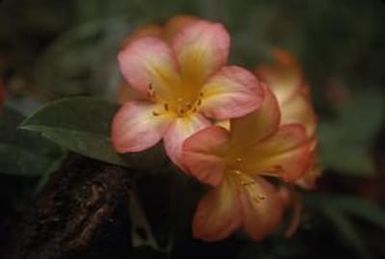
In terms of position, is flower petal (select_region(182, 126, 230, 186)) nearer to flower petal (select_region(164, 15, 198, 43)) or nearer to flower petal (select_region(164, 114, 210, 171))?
flower petal (select_region(164, 114, 210, 171))

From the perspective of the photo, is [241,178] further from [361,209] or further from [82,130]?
[361,209]

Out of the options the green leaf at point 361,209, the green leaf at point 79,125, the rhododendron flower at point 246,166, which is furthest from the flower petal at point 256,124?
the green leaf at point 361,209

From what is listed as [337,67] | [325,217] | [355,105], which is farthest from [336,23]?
[325,217]

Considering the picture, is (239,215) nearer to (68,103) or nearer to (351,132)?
(68,103)

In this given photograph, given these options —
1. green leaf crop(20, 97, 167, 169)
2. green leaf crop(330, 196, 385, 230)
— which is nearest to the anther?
green leaf crop(20, 97, 167, 169)

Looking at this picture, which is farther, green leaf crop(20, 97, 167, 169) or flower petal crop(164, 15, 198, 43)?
flower petal crop(164, 15, 198, 43)

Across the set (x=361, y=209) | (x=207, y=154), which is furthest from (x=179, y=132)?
(x=361, y=209)

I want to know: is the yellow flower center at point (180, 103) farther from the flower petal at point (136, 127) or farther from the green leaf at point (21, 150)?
the green leaf at point (21, 150)
